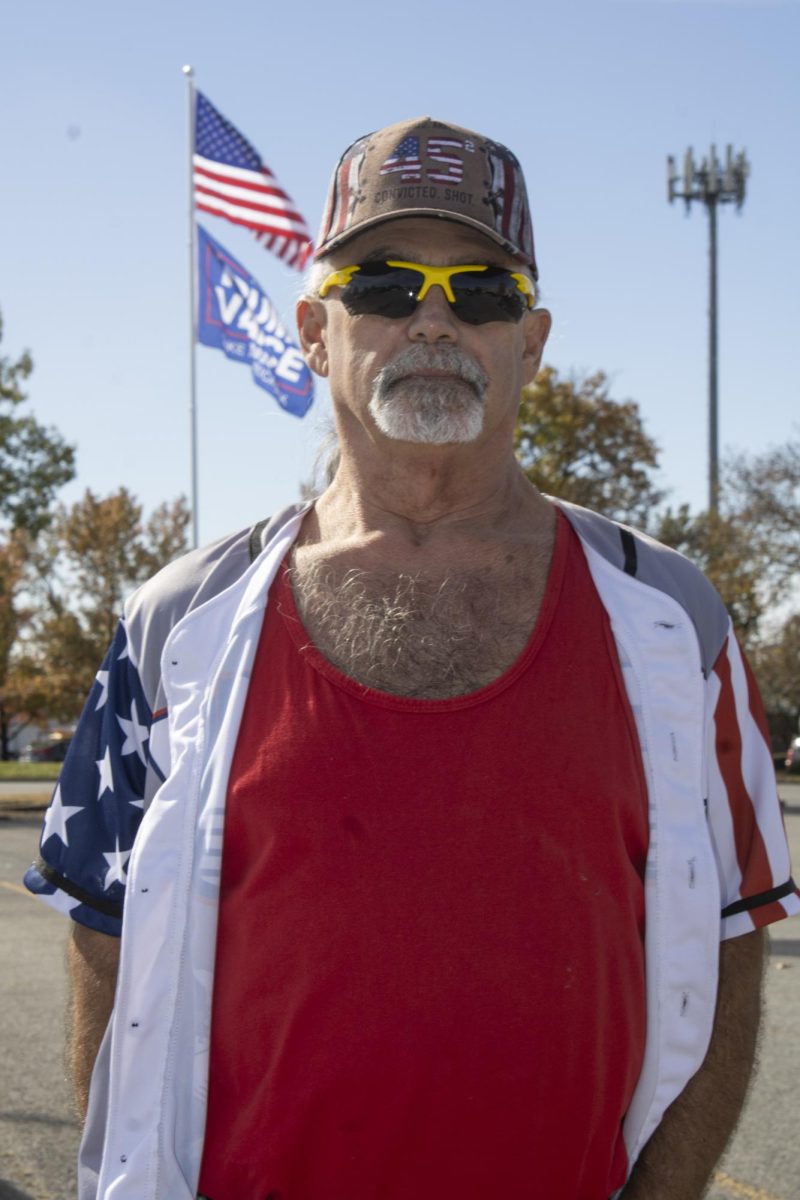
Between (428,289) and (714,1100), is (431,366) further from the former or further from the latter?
(714,1100)

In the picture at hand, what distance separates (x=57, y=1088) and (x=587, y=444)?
917 inches

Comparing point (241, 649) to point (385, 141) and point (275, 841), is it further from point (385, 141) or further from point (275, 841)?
Result: point (385, 141)

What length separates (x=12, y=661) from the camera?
3809 cm

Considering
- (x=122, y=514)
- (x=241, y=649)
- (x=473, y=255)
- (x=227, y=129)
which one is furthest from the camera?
(x=122, y=514)

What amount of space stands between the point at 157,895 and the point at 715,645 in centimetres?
104

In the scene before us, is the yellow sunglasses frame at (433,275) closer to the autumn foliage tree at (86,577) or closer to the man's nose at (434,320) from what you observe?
the man's nose at (434,320)

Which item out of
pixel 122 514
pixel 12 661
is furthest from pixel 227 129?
pixel 12 661

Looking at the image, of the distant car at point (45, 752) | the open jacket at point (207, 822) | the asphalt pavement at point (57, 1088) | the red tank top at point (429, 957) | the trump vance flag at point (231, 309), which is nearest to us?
the red tank top at point (429, 957)

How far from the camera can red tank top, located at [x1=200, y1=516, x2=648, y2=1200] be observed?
84.6 inches

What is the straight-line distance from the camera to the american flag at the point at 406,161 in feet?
8.43

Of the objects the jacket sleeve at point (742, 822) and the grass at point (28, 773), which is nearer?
the jacket sleeve at point (742, 822)

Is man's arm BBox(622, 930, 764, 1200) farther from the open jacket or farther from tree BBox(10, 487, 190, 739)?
tree BBox(10, 487, 190, 739)

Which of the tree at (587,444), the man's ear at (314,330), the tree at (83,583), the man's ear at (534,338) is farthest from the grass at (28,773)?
the man's ear at (534,338)

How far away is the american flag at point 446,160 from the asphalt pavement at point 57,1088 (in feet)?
5.40
